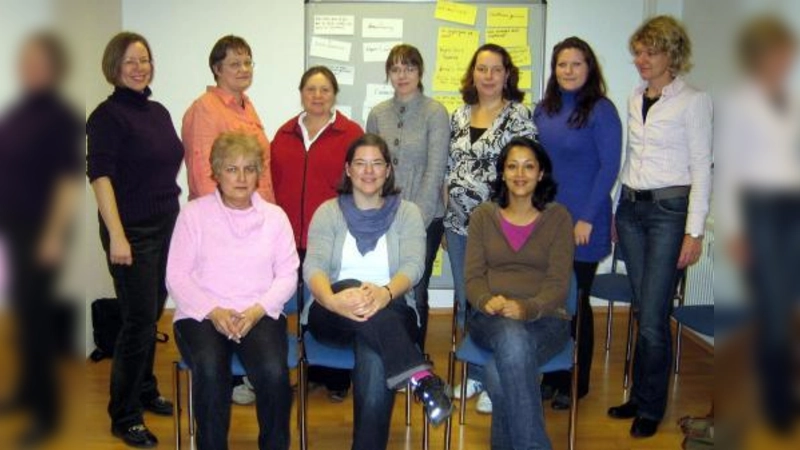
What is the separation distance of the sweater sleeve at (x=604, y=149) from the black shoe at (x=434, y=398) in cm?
97

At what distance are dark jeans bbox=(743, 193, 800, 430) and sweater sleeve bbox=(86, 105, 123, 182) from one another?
2.49 m

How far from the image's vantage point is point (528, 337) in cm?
258

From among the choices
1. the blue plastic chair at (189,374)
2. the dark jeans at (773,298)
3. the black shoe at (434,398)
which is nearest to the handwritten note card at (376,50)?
the blue plastic chair at (189,374)

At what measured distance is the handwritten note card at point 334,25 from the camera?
4.48 meters

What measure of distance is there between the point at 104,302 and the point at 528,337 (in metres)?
2.18

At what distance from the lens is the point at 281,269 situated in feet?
8.74

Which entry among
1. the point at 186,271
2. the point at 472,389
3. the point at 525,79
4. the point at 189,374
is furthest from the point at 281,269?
the point at 525,79

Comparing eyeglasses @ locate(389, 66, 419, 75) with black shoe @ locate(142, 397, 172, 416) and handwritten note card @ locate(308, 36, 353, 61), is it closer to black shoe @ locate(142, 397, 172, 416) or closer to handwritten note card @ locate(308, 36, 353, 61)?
handwritten note card @ locate(308, 36, 353, 61)

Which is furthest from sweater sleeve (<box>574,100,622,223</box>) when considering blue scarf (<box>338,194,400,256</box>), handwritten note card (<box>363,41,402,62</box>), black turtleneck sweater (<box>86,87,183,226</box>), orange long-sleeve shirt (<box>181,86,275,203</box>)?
handwritten note card (<box>363,41,402,62</box>)

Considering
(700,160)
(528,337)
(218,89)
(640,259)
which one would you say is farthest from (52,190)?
(218,89)

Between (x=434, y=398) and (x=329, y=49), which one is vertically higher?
(x=329, y=49)

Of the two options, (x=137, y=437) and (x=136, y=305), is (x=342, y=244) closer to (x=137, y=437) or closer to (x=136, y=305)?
(x=136, y=305)

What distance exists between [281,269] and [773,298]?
2408 mm

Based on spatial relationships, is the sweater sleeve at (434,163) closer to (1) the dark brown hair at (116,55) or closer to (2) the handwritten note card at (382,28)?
(1) the dark brown hair at (116,55)
